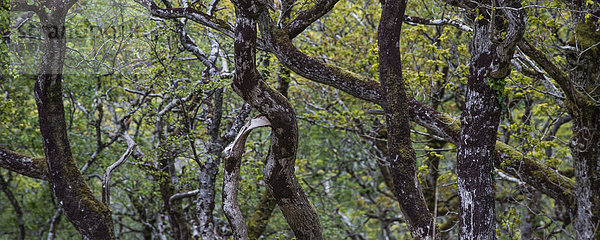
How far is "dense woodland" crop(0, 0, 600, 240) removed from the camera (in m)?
6.05

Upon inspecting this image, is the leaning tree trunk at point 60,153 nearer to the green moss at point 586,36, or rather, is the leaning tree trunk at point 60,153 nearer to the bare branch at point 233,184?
the bare branch at point 233,184

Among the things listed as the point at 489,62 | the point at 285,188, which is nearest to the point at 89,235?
the point at 285,188

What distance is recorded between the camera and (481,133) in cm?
599

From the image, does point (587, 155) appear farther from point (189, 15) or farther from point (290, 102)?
point (189, 15)

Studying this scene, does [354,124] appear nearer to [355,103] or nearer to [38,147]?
[355,103]

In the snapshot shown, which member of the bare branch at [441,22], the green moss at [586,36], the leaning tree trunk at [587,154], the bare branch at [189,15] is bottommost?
the leaning tree trunk at [587,154]

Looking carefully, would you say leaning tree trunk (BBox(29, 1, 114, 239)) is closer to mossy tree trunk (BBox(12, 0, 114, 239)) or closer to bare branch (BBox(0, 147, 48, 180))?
mossy tree trunk (BBox(12, 0, 114, 239))

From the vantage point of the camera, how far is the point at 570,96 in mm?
7773

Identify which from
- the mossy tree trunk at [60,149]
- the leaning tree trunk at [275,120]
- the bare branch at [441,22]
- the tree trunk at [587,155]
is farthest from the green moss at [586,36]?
the mossy tree trunk at [60,149]

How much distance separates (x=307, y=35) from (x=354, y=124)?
2.64 metres

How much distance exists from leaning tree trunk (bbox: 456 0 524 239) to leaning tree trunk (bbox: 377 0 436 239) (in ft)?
1.51

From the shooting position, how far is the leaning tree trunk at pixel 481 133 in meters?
5.89


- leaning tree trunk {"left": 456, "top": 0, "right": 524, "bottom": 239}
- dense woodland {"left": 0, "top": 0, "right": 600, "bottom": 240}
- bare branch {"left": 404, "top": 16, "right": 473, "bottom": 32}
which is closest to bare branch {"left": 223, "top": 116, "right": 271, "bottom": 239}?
dense woodland {"left": 0, "top": 0, "right": 600, "bottom": 240}

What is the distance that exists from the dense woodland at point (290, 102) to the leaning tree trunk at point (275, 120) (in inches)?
0.7
